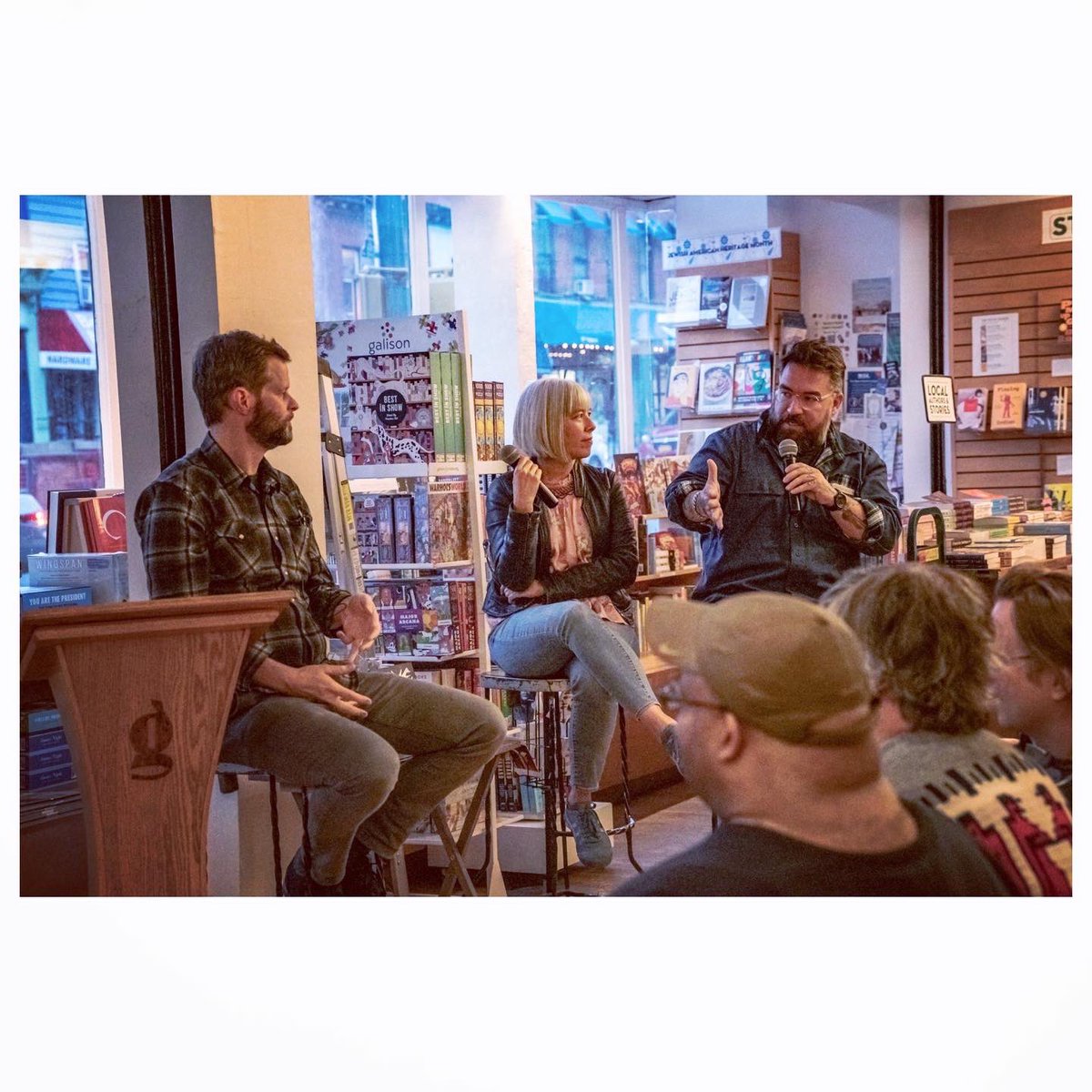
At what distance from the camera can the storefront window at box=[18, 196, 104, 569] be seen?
19.1ft

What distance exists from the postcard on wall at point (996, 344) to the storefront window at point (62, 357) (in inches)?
159

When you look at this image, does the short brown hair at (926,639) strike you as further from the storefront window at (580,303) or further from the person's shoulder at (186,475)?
the storefront window at (580,303)

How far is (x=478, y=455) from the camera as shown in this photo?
427 centimetres

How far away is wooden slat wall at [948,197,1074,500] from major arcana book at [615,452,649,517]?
2208 mm

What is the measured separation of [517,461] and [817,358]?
887mm

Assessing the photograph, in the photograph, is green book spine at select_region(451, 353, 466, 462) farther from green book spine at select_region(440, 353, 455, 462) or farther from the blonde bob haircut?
the blonde bob haircut

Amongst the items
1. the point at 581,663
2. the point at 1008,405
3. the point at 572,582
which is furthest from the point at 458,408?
the point at 1008,405

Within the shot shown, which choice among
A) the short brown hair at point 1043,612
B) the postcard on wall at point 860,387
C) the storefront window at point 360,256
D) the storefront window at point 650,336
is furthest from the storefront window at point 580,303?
the short brown hair at point 1043,612

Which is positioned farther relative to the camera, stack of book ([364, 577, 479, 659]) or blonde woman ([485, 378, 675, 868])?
stack of book ([364, 577, 479, 659])

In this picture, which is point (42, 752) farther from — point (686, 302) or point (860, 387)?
point (860, 387)

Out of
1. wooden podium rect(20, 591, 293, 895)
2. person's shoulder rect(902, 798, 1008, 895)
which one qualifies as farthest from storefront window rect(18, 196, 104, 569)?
person's shoulder rect(902, 798, 1008, 895)
